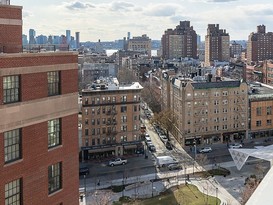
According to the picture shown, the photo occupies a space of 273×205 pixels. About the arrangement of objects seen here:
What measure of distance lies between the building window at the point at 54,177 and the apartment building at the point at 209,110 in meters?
60.7

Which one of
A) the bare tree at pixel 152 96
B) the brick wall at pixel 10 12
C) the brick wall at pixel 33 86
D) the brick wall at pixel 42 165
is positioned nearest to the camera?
the brick wall at pixel 42 165

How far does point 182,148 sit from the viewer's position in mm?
79125

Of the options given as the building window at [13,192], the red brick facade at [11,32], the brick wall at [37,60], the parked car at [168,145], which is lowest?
the parked car at [168,145]

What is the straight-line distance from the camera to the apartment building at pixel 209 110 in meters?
79.7

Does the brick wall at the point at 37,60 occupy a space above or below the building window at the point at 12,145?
above

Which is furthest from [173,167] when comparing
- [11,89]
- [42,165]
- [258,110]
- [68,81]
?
[11,89]

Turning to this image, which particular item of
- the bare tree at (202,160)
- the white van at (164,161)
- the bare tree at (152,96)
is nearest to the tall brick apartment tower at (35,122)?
the white van at (164,161)

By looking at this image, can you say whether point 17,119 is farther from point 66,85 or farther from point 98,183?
point 98,183

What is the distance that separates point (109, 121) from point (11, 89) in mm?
56040

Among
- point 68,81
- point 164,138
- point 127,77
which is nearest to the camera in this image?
point 68,81

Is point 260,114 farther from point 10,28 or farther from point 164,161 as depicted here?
point 10,28

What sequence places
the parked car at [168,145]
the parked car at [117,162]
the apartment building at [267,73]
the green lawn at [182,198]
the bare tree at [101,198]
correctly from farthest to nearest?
1. the apartment building at [267,73]
2. the parked car at [168,145]
3. the parked car at [117,162]
4. the green lawn at [182,198]
5. the bare tree at [101,198]

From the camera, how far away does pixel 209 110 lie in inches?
3206

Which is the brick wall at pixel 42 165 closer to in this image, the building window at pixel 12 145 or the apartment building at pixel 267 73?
the building window at pixel 12 145
